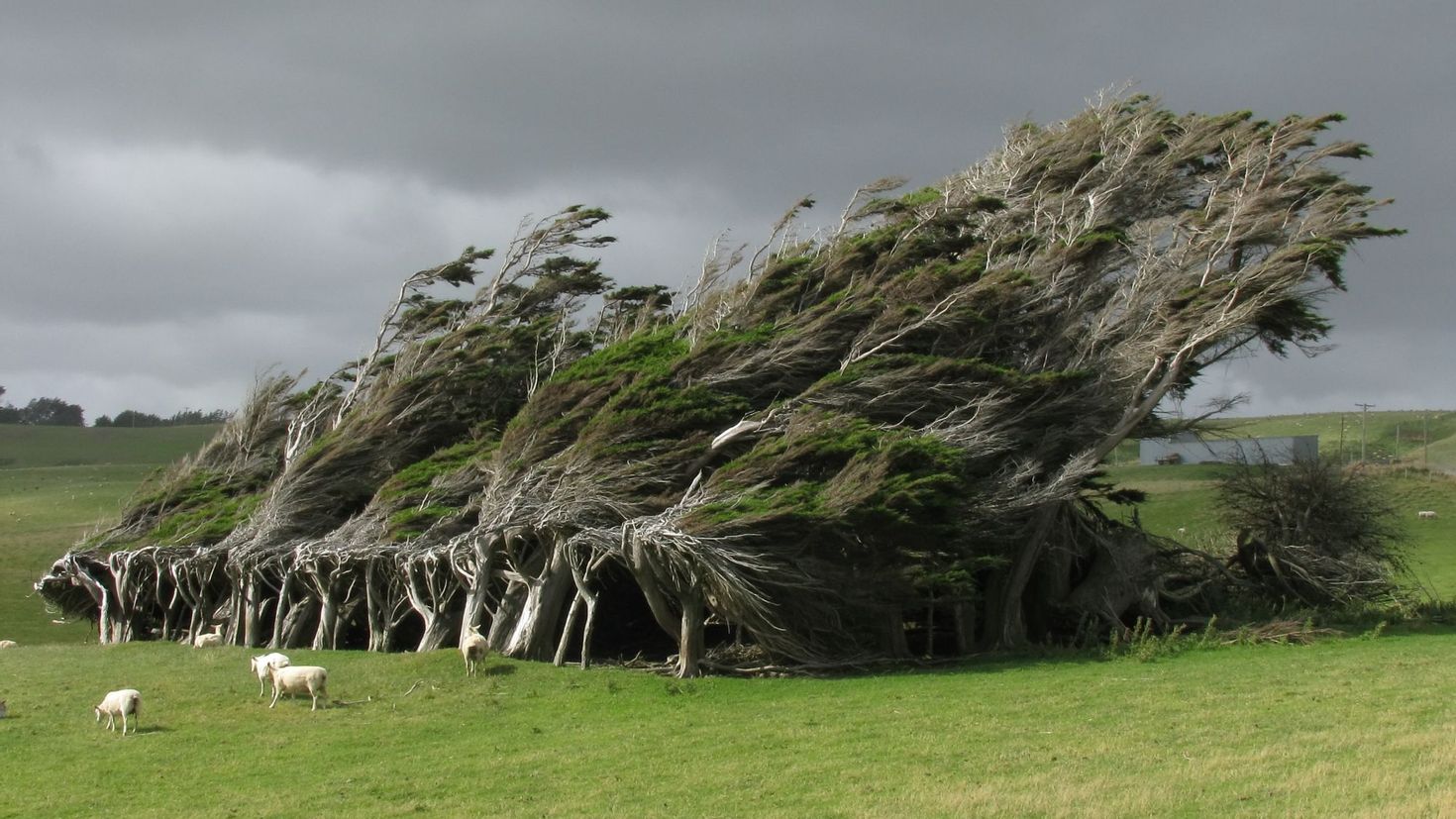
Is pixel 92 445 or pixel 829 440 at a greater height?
pixel 92 445

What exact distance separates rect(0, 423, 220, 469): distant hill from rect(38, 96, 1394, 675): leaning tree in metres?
78.9

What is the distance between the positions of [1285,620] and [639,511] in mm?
14343

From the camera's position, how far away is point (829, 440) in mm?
25406

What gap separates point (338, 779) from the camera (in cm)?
1583

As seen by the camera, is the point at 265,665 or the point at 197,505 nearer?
the point at 265,665

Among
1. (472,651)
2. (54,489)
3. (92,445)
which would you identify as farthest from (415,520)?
(92,445)

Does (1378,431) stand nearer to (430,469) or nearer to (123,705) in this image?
(430,469)

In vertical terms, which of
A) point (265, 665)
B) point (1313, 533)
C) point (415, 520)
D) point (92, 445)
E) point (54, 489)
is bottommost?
point (265, 665)

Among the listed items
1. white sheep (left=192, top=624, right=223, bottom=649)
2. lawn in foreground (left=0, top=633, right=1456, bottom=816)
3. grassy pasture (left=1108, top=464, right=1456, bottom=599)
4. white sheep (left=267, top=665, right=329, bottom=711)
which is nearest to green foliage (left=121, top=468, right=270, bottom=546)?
white sheep (left=192, top=624, right=223, bottom=649)

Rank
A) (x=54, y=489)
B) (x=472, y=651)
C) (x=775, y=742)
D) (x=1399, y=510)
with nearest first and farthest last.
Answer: (x=775, y=742) → (x=472, y=651) → (x=1399, y=510) → (x=54, y=489)

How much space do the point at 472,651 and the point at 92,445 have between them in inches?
4447

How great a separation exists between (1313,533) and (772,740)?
901 inches

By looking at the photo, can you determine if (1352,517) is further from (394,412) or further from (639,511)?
(394,412)

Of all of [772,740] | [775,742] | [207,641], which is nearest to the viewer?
[775,742]
